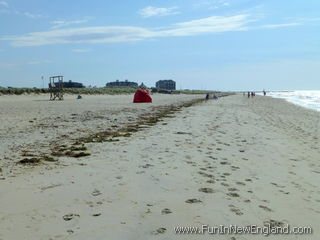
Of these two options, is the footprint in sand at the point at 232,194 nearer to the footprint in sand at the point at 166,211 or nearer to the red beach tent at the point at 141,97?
the footprint in sand at the point at 166,211

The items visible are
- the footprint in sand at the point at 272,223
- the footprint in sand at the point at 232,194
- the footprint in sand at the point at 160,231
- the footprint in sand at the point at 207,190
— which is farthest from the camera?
the footprint in sand at the point at 207,190

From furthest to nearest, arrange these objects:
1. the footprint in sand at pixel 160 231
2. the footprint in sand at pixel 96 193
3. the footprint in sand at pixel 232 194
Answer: the footprint in sand at pixel 232 194, the footprint in sand at pixel 96 193, the footprint in sand at pixel 160 231

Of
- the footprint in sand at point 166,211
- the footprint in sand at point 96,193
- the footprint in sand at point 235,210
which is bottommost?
the footprint in sand at point 235,210

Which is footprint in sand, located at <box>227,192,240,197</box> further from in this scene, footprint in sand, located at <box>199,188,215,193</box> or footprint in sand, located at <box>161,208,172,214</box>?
footprint in sand, located at <box>161,208,172,214</box>

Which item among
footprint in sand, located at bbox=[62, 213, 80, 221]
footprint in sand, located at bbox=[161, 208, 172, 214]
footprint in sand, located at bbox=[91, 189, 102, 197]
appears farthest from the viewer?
footprint in sand, located at bbox=[91, 189, 102, 197]

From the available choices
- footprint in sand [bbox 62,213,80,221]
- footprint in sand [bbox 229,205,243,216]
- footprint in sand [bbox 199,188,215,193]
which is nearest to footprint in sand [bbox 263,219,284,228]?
footprint in sand [bbox 229,205,243,216]

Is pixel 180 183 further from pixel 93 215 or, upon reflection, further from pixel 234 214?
pixel 93 215

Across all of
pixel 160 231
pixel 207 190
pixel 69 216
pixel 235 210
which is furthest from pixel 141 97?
pixel 160 231

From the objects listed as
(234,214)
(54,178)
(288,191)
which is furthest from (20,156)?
(288,191)

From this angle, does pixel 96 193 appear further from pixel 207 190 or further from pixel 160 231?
pixel 207 190

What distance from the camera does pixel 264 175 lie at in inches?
236

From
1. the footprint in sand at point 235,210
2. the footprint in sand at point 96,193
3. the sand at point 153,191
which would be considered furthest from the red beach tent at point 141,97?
the footprint in sand at point 235,210

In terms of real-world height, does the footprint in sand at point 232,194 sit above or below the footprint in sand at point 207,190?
below

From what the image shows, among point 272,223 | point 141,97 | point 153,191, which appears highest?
point 141,97
